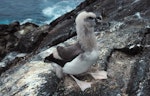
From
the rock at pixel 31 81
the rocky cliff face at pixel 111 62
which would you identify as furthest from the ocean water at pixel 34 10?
the rock at pixel 31 81

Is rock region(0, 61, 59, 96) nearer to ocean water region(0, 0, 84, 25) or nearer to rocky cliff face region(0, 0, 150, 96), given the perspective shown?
rocky cliff face region(0, 0, 150, 96)

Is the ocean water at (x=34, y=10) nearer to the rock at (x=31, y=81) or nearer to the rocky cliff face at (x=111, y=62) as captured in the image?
the rocky cliff face at (x=111, y=62)

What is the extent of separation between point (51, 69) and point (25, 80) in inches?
22.3

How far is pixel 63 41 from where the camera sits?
10.3 m

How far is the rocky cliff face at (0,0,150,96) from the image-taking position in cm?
736

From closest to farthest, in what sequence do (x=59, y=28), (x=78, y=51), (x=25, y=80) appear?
(x=78, y=51) < (x=25, y=80) < (x=59, y=28)

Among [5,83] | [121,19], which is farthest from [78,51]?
[121,19]

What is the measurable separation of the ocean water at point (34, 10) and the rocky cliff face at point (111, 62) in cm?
1466

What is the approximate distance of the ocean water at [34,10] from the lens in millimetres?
26188

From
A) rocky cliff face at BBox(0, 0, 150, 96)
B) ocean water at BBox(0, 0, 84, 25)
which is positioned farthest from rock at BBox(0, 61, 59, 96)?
ocean water at BBox(0, 0, 84, 25)

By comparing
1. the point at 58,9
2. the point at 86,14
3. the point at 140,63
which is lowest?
the point at 140,63

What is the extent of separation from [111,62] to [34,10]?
19870 mm

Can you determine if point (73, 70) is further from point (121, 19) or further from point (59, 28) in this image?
point (59, 28)

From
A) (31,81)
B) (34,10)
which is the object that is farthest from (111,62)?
(34,10)
